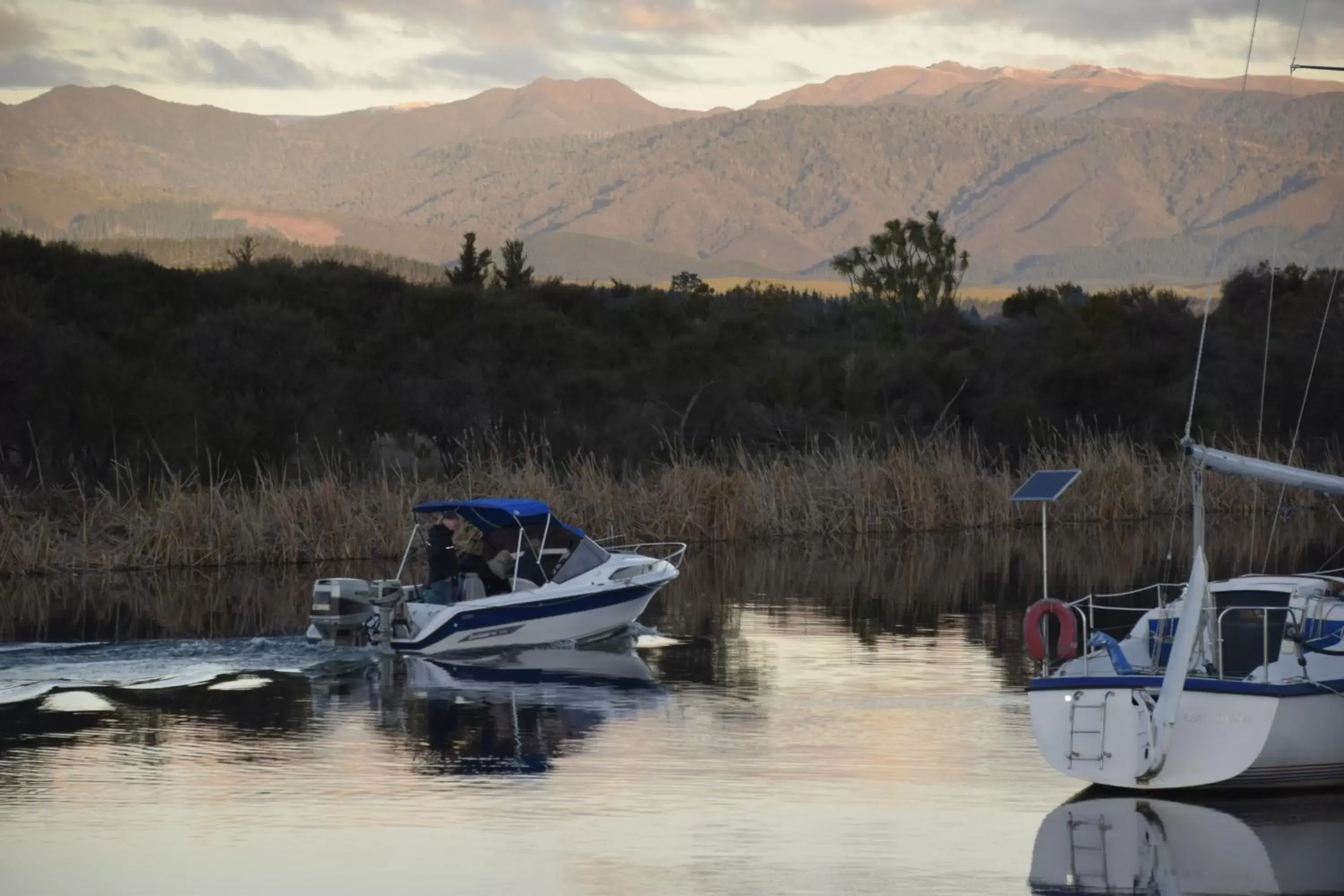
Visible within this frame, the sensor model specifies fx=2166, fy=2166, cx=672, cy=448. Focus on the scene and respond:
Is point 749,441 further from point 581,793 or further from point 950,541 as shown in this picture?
point 581,793

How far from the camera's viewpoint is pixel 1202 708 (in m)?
13.9

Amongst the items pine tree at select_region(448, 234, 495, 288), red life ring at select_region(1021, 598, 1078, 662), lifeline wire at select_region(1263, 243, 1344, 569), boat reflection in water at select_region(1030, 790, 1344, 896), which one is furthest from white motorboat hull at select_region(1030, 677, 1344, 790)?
pine tree at select_region(448, 234, 495, 288)

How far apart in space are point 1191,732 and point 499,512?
1114cm

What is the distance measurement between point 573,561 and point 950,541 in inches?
573

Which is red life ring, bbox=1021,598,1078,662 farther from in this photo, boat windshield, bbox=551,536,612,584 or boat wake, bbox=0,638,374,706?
boat windshield, bbox=551,536,612,584

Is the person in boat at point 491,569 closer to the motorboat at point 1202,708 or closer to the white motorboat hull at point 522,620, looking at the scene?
the white motorboat hull at point 522,620

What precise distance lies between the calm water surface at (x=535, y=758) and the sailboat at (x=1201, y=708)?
376 millimetres

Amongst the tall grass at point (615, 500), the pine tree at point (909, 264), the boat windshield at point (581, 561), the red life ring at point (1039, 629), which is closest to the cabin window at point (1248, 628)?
the red life ring at point (1039, 629)

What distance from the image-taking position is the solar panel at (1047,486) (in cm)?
1551

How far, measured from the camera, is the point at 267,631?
2403 cm

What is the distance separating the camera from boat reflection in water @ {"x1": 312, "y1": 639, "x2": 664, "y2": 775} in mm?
16203

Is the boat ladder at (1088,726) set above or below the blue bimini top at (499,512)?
below

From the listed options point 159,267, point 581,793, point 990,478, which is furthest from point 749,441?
point 581,793

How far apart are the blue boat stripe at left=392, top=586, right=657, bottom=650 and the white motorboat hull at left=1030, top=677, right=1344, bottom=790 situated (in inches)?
366
